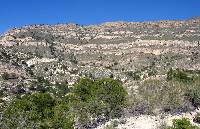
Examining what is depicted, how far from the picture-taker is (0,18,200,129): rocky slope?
140m

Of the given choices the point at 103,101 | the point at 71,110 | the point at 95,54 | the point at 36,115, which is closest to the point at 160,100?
the point at 103,101

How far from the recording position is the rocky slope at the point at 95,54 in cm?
14012

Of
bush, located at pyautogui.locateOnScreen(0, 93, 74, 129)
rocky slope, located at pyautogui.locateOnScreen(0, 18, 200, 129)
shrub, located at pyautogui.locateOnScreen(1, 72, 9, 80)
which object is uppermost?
rocky slope, located at pyautogui.locateOnScreen(0, 18, 200, 129)

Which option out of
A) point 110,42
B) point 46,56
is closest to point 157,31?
point 110,42

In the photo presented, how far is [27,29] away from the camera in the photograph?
652ft

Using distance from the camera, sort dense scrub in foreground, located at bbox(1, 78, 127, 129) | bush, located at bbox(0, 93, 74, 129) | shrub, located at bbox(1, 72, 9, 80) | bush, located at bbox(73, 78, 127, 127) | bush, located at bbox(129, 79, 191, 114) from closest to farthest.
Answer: bush, located at bbox(0, 93, 74, 129) → dense scrub in foreground, located at bbox(1, 78, 127, 129) → bush, located at bbox(129, 79, 191, 114) → bush, located at bbox(73, 78, 127, 127) → shrub, located at bbox(1, 72, 9, 80)

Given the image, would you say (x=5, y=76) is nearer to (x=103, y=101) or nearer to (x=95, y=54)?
(x=95, y=54)

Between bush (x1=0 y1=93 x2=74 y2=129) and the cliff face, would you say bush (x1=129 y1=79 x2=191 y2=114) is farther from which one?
the cliff face

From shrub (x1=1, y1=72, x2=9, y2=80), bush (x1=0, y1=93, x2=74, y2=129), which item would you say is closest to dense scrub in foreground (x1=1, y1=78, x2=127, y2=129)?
Answer: bush (x1=0, y1=93, x2=74, y2=129)

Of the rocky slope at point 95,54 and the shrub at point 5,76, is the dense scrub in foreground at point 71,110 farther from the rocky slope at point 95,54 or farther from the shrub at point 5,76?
the shrub at point 5,76

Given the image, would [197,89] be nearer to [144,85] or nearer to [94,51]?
[144,85]

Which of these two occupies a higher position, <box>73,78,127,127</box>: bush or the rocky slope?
the rocky slope

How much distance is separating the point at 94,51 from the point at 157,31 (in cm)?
3244

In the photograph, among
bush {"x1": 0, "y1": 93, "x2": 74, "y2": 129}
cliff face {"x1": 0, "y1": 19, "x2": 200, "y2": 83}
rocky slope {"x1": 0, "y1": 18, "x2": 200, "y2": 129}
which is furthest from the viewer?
cliff face {"x1": 0, "y1": 19, "x2": 200, "y2": 83}
